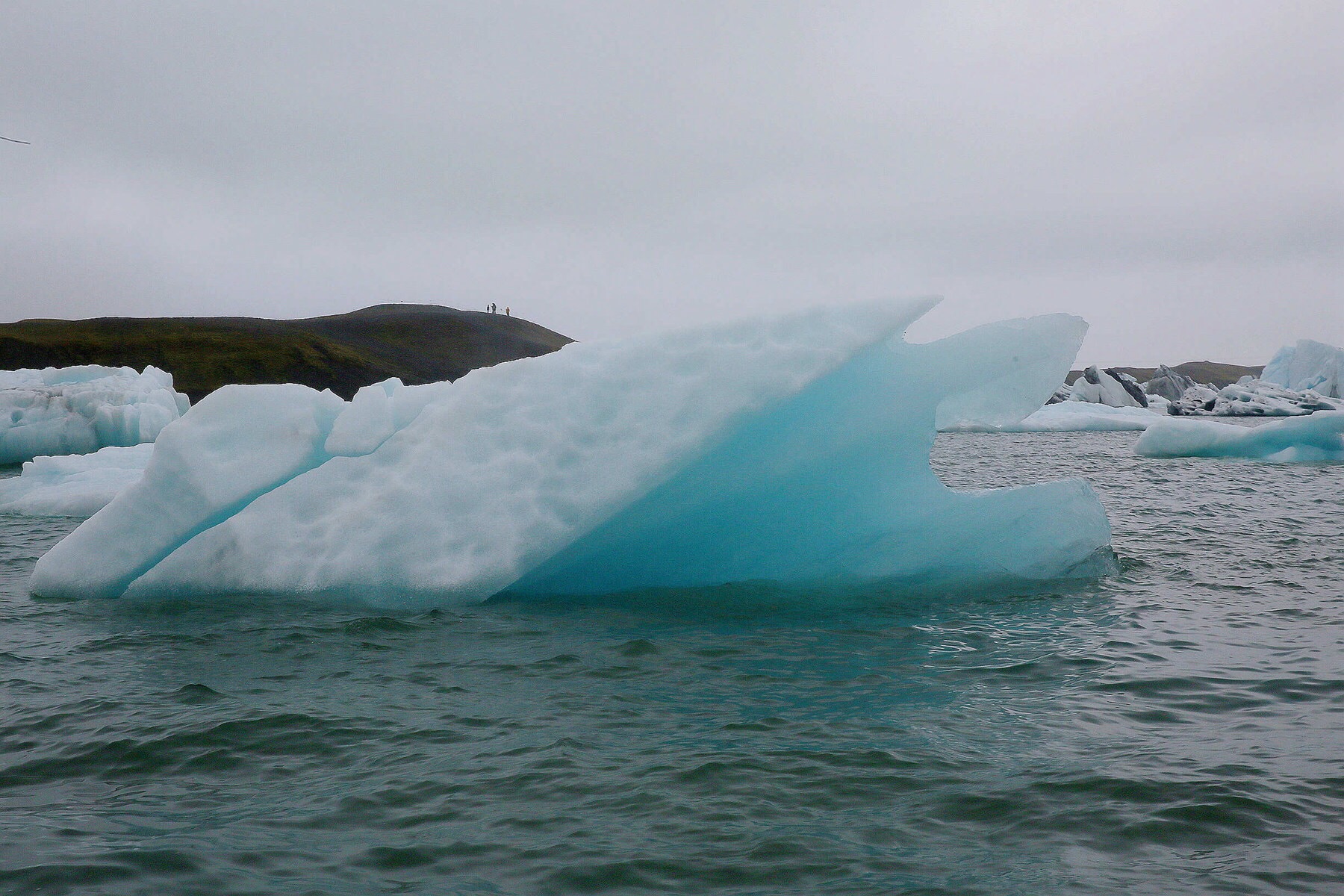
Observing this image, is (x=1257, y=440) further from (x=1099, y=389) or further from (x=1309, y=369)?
(x=1309, y=369)

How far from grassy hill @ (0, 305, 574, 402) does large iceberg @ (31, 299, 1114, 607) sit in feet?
175

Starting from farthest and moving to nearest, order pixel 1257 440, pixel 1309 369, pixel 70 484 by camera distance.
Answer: pixel 1309 369
pixel 1257 440
pixel 70 484

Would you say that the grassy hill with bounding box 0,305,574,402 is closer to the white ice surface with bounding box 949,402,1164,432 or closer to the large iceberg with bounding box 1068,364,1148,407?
Result: the white ice surface with bounding box 949,402,1164,432

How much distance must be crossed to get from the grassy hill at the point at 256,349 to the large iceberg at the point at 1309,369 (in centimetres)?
6019

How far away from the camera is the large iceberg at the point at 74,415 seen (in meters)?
27.6

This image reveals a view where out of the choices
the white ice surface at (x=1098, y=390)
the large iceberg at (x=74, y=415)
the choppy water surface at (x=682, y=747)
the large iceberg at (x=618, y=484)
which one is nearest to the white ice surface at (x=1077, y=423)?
the white ice surface at (x=1098, y=390)

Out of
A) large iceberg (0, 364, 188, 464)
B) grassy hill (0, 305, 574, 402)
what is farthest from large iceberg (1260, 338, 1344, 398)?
large iceberg (0, 364, 188, 464)

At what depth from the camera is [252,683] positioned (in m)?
5.92

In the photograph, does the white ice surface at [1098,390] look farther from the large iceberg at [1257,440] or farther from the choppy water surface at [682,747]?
the choppy water surface at [682,747]

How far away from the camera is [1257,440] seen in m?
25.3

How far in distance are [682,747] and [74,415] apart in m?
29.5

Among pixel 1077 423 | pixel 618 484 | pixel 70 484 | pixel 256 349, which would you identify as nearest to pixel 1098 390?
pixel 1077 423

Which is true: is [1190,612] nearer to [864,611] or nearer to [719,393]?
[864,611]

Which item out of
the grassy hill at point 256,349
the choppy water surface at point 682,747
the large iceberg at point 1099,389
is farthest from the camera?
the grassy hill at point 256,349
